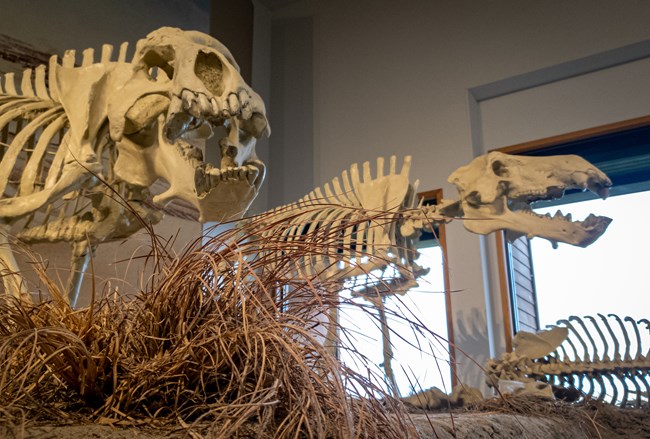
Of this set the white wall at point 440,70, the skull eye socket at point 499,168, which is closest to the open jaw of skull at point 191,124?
the skull eye socket at point 499,168

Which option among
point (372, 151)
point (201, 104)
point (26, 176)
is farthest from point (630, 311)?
point (26, 176)

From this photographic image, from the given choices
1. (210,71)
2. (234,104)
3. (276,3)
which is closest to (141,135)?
(210,71)

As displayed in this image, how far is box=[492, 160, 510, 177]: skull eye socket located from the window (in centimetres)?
62

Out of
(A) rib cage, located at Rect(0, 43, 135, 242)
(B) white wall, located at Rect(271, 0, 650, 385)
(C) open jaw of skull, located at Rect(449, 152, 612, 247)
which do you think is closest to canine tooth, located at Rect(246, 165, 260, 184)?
(A) rib cage, located at Rect(0, 43, 135, 242)

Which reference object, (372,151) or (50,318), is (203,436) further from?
(372,151)

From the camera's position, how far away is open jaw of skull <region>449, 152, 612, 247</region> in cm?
211

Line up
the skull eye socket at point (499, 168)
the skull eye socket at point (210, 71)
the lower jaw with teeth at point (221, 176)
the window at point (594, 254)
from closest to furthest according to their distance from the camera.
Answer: the lower jaw with teeth at point (221, 176) < the skull eye socket at point (210, 71) < the skull eye socket at point (499, 168) < the window at point (594, 254)

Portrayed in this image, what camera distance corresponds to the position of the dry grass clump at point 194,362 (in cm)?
55

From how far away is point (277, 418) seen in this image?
0.59m

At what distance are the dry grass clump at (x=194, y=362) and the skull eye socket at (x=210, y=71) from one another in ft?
2.59

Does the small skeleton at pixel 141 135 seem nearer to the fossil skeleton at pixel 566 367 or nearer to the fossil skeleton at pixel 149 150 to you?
the fossil skeleton at pixel 149 150

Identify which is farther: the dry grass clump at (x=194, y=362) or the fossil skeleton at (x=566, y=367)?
the fossil skeleton at (x=566, y=367)

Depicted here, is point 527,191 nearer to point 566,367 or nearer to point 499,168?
point 499,168

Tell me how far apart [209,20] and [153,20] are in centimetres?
40
